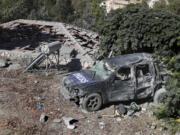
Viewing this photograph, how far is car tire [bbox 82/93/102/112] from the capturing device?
25.6 ft

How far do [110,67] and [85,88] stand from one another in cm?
123

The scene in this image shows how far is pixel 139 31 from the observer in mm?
10008

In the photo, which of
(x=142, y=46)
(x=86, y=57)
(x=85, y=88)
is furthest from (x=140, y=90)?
(x=86, y=57)

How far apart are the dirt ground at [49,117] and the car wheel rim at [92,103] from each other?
0.69 feet

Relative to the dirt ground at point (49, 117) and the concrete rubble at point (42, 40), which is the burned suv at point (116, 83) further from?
the concrete rubble at point (42, 40)

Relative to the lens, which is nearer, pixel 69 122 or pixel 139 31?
pixel 69 122

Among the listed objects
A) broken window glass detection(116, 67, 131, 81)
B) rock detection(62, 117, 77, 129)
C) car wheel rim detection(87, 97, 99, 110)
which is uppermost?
broken window glass detection(116, 67, 131, 81)

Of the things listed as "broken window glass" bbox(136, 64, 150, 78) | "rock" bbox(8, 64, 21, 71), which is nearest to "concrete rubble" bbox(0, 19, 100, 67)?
"rock" bbox(8, 64, 21, 71)

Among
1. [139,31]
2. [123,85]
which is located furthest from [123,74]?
[139,31]

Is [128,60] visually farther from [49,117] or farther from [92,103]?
[49,117]

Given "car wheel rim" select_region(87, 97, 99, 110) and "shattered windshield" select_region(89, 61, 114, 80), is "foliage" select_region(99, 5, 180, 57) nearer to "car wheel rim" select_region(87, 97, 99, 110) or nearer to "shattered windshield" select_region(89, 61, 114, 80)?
"shattered windshield" select_region(89, 61, 114, 80)

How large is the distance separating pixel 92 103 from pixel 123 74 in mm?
1471

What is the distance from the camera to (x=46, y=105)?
27.2 feet

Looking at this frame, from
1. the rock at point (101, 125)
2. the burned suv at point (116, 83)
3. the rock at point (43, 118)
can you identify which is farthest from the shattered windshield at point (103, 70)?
the rock at point (43, 118)
